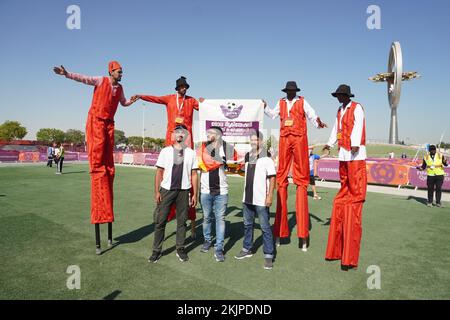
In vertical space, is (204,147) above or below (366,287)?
above

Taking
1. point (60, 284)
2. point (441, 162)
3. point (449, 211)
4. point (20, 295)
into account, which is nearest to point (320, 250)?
point (60, 284)

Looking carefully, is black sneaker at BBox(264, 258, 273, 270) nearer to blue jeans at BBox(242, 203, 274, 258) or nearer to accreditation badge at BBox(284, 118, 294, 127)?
blue jeans at BBox(242, 203, 274, 258)

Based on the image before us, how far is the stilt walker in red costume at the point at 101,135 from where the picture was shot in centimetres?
475

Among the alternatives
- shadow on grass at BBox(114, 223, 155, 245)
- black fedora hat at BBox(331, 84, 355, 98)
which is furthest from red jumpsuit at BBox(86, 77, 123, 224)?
black fedora hat at BBox(331, 84, 355, 98)

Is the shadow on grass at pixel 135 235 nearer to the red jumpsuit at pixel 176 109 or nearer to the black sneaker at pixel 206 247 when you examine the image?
the red jumpsuit at pixel 176 109

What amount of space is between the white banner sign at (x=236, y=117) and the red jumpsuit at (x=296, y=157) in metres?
0.48

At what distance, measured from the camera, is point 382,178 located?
15578 mm

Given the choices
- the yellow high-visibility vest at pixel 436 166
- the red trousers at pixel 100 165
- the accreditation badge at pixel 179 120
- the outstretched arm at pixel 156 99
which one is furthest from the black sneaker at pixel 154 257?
the yellow high-visibility vest at pixel 436 166

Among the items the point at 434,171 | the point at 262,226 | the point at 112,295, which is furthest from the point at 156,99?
the point at 434,171

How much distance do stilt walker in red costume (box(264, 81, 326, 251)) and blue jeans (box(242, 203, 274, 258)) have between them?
28.9 inches

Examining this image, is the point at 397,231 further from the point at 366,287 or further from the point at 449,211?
the point at 449,211

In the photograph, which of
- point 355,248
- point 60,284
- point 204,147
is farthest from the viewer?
point 204,147

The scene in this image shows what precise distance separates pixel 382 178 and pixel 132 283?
50.1 ft

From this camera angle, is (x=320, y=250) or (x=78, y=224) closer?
(x=320, y=250)
